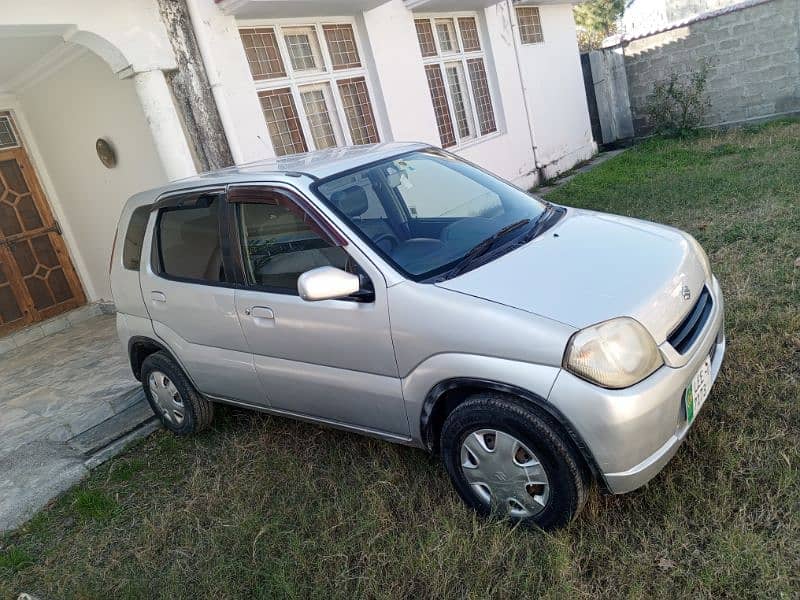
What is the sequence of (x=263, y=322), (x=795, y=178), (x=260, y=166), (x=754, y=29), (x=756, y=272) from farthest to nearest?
(x=754, y=29), (x=795, y=178), (x=756, y=272), (x=260, y=166), (x=263, y=322)

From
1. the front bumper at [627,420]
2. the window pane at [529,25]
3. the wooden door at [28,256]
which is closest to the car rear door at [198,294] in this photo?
the front bumper at [627,420]

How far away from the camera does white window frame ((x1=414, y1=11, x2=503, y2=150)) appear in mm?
9211

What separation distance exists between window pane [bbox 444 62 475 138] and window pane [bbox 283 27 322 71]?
2623 millimetres

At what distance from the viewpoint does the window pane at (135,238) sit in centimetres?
405

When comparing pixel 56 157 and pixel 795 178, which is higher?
pixel 56 157

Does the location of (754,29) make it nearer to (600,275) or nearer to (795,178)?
(795,178)

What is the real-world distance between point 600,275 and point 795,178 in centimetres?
587

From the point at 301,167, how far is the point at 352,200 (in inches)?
17.9

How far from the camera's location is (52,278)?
7902 mm

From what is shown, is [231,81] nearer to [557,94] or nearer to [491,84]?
[491,84]

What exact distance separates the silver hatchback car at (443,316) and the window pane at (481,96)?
657cm

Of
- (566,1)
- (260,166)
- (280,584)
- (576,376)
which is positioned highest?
(566,1)

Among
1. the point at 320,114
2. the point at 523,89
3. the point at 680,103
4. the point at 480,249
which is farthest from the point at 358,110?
the point at 680,103

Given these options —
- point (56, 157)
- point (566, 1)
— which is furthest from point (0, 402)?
point (566, 1)
